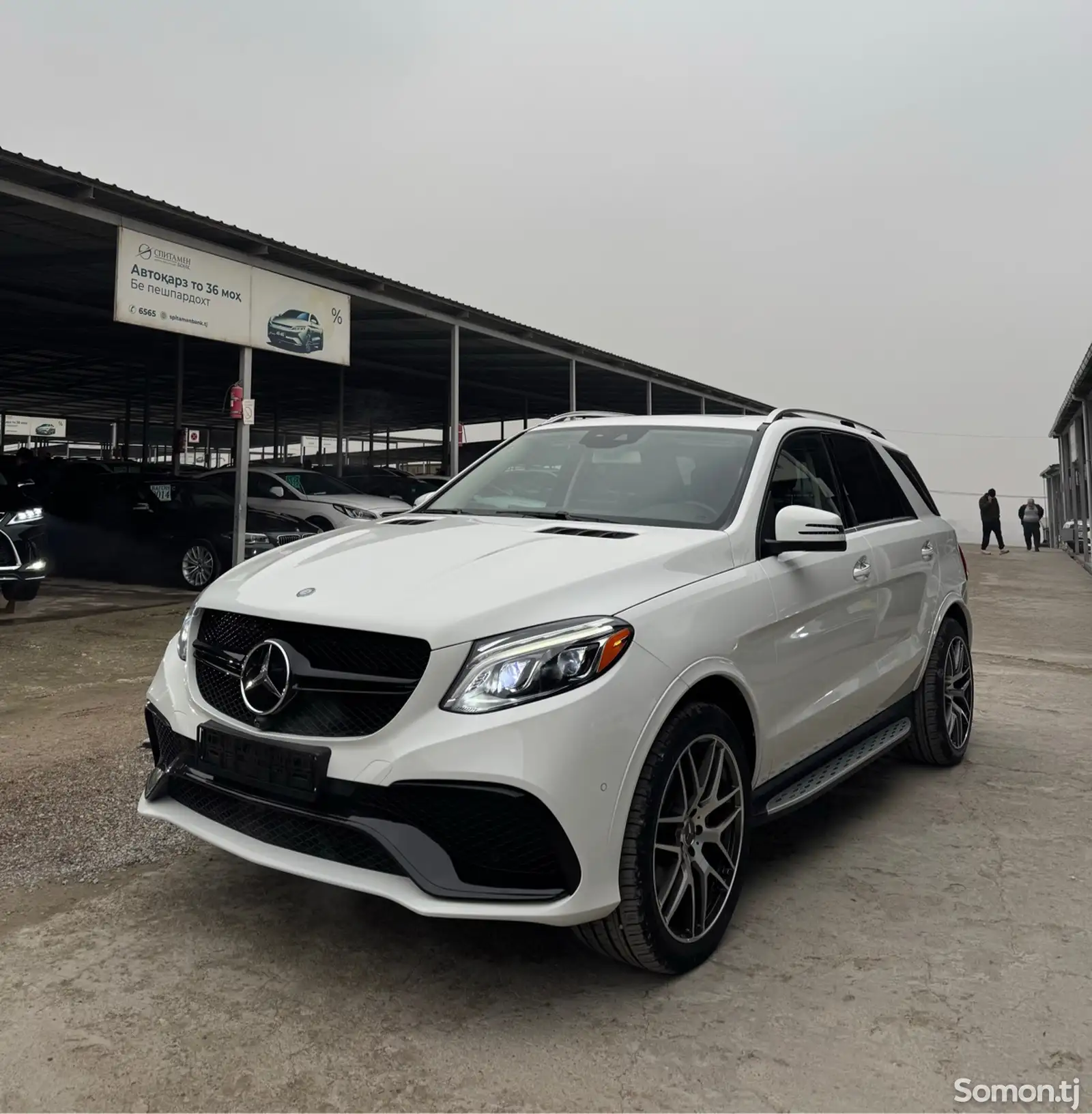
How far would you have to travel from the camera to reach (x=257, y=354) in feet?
69.6

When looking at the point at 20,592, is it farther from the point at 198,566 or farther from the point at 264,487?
the point at 264,487

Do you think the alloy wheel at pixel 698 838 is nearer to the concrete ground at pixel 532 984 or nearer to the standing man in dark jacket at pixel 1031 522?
the concrete ground at pixel 532 984

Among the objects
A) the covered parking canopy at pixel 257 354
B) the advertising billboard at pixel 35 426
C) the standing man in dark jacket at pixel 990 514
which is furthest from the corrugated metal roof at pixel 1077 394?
the advertising billboard at pixel 35 426

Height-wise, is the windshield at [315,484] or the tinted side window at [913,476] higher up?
the windshield at [315,484]

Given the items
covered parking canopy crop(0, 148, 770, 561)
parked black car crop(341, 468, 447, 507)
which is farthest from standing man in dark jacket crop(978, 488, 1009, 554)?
parked black car crop(341, 468, 447, 507)

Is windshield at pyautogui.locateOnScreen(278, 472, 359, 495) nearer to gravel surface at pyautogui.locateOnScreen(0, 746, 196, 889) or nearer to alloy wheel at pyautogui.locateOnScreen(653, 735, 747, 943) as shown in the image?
gravel surface at pyautogui.locateOnScreen(0, 746, 196, 889)

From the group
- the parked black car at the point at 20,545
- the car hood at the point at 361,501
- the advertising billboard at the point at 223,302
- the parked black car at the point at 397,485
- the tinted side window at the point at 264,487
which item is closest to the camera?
the parked black car at the point at 20,545

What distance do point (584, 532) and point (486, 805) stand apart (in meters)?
1.16

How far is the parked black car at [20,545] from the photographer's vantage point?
891cm

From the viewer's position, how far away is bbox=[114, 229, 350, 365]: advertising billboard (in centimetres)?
1059

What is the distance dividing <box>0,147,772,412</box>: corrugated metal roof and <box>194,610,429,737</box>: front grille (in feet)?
26.5

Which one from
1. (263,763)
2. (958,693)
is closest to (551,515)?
(263,763)

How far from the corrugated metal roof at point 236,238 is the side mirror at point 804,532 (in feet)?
Result: 27.7

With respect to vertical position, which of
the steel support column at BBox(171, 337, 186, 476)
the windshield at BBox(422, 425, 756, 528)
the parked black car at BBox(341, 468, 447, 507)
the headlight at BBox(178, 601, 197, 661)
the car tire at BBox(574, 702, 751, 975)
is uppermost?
the steel support column at BBox(171, 337, 186, 476)
